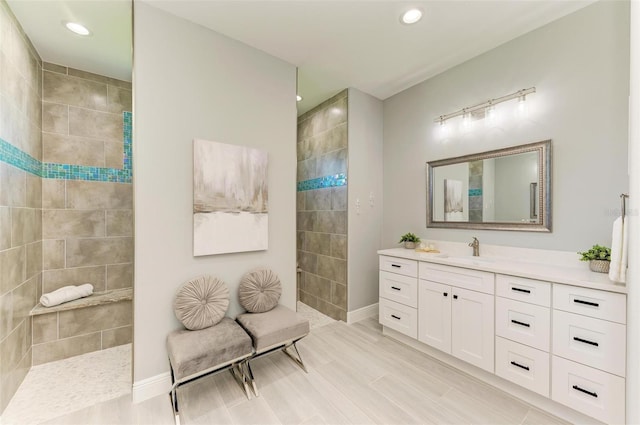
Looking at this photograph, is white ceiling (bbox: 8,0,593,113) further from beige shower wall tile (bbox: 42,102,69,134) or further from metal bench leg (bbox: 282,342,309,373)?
metal bench leg (bbox: 282,342,309,373)

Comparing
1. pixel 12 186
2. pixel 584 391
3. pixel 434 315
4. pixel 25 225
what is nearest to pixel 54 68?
pixel 12 186

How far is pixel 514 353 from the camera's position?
191cm

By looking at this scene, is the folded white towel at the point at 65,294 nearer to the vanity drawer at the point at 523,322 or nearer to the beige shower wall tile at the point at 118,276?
the beige shower wall tile at the point at 118,276

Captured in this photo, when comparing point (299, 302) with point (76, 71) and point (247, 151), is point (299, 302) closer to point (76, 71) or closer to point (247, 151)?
point (247, 151)

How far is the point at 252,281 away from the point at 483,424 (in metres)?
1.94

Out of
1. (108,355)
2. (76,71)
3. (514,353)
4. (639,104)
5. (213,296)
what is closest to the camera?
(639,104)

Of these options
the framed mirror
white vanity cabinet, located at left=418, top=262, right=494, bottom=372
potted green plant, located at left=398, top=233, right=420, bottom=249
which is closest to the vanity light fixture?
the framed mirror

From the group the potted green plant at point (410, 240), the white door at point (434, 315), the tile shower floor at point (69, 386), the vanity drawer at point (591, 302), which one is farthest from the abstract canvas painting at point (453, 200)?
the tile shower floor at point (69, 386)

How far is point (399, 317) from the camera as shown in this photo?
272cm

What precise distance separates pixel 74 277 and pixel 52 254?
295 millimetres

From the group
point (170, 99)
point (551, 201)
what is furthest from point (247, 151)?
point (551, 201)

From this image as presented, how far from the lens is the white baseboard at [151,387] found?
73.4 inches

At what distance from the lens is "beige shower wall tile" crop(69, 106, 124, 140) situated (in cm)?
265

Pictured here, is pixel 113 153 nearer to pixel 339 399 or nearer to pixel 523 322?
pixel 339 399
